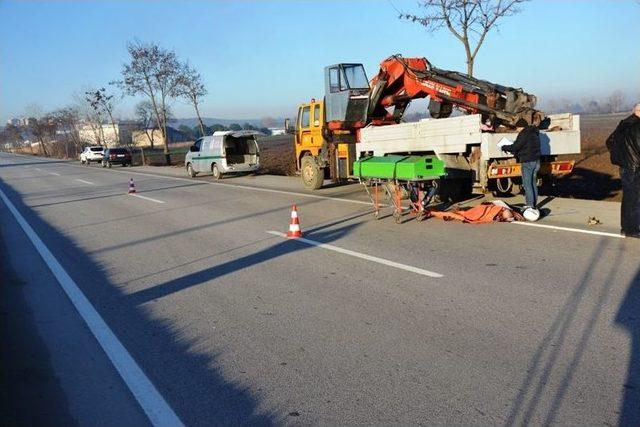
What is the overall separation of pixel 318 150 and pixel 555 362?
1323 cm

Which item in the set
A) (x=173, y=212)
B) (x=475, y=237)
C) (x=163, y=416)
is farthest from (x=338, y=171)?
(x=163, y=416)

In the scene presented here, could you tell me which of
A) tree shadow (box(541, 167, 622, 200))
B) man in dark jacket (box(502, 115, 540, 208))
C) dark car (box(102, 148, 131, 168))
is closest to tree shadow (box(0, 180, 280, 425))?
man in dark jacket (box(502, 115, 540, 208))

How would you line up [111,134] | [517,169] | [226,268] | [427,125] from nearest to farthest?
[226,268], [517,169], [427,125], [111,134]

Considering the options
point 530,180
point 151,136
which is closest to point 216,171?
point 530,180

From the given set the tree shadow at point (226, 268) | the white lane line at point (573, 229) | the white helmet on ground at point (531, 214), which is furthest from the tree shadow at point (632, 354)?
the tree shadow at point (226, 268)

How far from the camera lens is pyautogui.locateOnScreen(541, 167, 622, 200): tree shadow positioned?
53.0ft

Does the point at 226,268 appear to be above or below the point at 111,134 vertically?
below

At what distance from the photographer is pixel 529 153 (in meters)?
10.4

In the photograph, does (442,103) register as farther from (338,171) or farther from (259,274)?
(259,274)

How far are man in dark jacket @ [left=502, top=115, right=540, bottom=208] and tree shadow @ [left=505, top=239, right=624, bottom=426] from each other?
4.53m

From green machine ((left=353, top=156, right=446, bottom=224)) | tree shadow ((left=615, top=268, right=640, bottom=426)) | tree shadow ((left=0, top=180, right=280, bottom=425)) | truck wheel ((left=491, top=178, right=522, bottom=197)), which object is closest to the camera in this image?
tree shadow ((left=615, top=268, right=640, bottom=426))

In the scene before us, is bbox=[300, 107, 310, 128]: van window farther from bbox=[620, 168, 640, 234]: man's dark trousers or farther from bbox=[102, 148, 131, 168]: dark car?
bbox=[102, 148, 131, 168]: dark car

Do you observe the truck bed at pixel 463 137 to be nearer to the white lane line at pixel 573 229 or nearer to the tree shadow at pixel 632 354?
the white lane line at pixel 573 229

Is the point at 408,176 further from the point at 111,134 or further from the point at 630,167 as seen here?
the point at 111,134
